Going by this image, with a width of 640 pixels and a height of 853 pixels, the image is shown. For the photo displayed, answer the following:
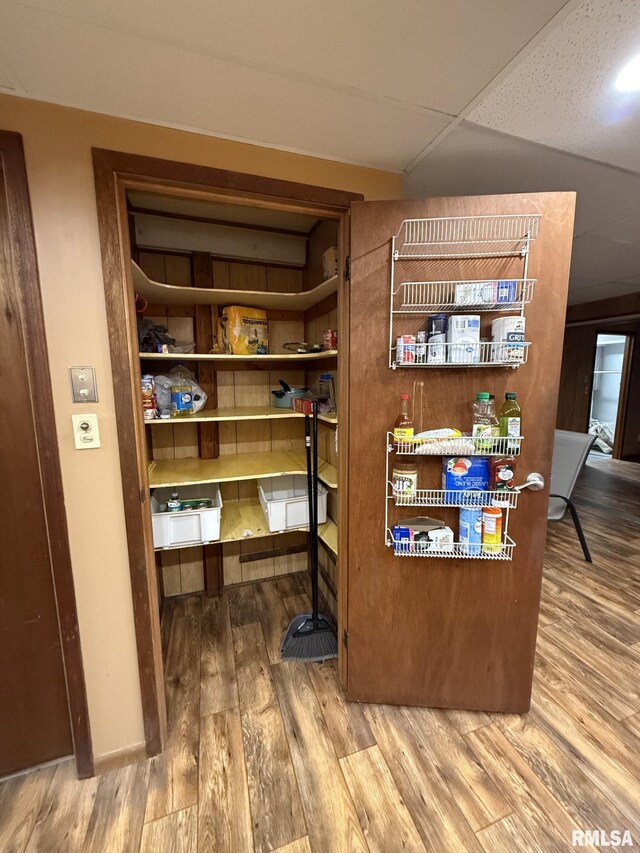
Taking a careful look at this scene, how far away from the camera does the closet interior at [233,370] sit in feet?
6.02

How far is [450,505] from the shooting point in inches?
52.9

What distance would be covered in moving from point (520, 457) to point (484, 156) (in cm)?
120

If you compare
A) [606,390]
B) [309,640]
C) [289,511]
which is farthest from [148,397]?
[606,390]

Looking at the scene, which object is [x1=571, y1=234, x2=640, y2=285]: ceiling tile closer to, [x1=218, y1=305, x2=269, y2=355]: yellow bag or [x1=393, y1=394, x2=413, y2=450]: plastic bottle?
[x1=393, y1=394, x2=413, y2=450]: plastic bottle

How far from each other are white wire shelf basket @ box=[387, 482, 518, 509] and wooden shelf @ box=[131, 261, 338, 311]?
3.33 ft

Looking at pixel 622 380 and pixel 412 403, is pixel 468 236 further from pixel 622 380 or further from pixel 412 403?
pixel 622 380

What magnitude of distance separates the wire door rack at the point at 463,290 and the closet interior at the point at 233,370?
494 mm

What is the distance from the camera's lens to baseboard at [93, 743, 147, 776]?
132cm

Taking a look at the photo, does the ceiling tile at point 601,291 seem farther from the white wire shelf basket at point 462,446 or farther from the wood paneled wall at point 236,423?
the white wire shelf basket at point 462,446

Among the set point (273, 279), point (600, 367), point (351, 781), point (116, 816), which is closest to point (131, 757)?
point (116, 816)

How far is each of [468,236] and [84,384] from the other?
1466 mm

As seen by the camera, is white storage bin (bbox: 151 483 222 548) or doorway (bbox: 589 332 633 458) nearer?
white storage bin (bbox: 151 483 222 548)

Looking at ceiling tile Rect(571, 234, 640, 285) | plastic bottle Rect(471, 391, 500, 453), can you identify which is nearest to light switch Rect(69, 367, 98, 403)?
plastic bottle Rect(471, 391, 500, 453)

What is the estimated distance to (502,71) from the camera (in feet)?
3.08
